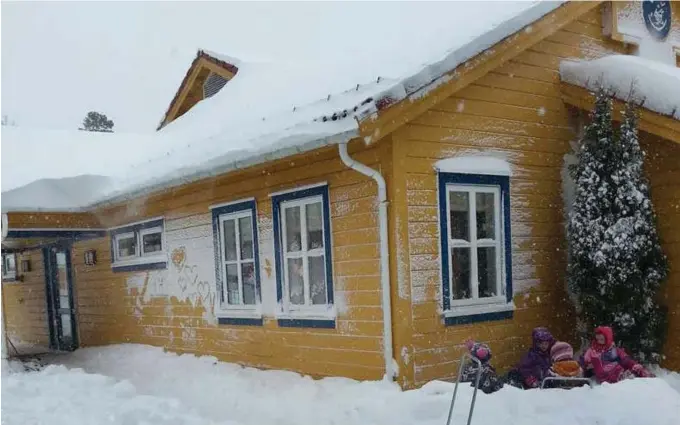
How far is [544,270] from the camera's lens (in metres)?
7.87

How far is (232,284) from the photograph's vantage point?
9.08 m

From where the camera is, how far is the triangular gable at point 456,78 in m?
6.09

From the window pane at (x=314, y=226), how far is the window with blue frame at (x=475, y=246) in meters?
1.43

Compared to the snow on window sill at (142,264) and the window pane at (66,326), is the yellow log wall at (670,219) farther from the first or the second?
the window pane at (66,326)

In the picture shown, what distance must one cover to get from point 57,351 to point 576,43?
11841mm

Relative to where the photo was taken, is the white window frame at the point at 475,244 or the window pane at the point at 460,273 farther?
the window pane at the point at 460,273

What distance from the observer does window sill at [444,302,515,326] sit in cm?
696

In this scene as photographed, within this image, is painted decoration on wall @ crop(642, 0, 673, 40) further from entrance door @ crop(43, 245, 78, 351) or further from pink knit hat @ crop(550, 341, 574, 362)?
entrance door @ crop(43, 245, 78, 351)

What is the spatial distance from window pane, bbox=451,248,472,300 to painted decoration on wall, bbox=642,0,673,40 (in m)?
4.77

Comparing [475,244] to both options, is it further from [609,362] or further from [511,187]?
[609,362]

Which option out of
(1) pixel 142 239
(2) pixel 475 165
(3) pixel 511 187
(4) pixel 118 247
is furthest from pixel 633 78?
(4) pixel 118 247

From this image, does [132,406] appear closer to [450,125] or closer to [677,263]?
[450,125]

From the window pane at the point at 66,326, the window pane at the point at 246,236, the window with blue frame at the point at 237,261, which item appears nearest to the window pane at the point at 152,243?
the window with blue frame at the point at 237,261

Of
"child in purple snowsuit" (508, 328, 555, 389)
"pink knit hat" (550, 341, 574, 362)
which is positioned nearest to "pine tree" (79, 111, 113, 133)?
"child in purple snowsuit" (508, 328, 555, 389)
